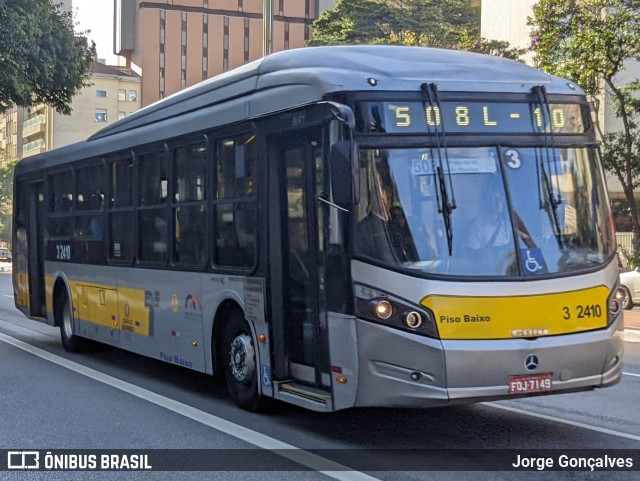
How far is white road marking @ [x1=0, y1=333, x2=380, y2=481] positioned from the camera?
285 inches

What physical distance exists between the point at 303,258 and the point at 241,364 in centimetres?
151

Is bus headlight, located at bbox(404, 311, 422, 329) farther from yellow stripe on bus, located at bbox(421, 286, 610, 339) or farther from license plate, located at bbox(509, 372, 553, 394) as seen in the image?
license plate, located at bbox(509, 372, 553, 394)

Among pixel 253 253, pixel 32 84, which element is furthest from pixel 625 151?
pixel 253 253

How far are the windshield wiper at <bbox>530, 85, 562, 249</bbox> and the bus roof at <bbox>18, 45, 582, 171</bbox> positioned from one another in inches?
5.2

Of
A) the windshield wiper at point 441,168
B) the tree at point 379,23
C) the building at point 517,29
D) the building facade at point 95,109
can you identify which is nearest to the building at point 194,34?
the building facade at point 95,109

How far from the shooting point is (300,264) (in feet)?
28.7

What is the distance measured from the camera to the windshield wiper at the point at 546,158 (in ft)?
25.9

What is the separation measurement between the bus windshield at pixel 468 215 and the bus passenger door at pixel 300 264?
0.71 m

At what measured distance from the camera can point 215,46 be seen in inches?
4149

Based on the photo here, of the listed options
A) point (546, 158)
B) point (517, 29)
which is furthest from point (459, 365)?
point (517, 29)

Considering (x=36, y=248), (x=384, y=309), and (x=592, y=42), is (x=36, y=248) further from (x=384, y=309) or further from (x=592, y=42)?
(x=592, y=42)

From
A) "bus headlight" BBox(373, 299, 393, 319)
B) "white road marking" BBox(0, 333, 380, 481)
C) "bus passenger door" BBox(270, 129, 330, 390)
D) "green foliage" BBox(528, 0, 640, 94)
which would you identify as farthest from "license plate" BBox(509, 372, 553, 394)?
"green foliage" BBox(528, 0, 640, 94)

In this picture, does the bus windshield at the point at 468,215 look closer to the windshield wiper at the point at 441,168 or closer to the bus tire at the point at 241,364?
the windshield wiper at the point at 441,168

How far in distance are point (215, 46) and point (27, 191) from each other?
90.3m
